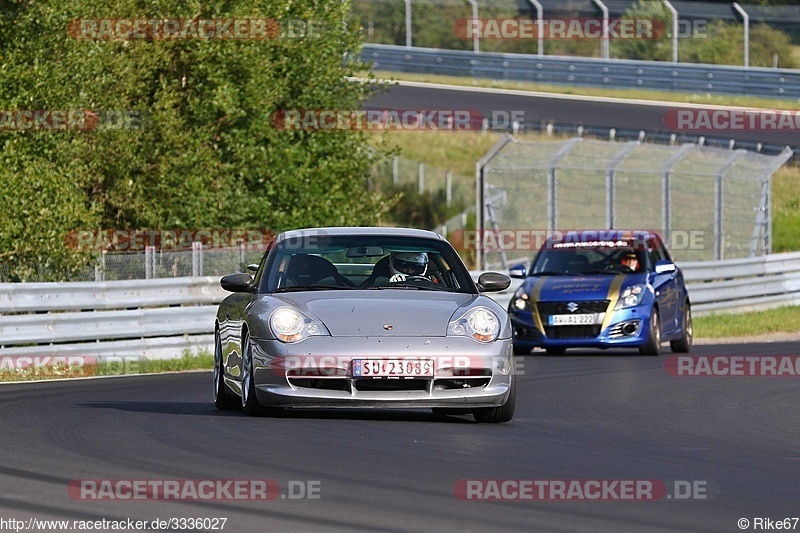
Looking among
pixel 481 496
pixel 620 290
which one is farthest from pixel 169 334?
pixel 481 496

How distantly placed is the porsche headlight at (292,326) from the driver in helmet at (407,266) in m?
1.03

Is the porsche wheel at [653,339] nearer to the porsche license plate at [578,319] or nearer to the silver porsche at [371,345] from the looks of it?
the porsche license plate at [578,319]

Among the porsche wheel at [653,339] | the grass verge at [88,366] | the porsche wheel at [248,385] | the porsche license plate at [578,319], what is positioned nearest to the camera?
the porsche wheel at [248,385]

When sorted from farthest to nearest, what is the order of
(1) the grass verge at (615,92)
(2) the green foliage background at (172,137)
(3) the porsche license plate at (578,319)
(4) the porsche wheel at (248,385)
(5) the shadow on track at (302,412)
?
(1) the grass verge at (615,92)
(2) the green foliage background at (172,137)
(3) the porsche license plate at (578,319)
(5) the shadow on track at (302,412)
(4) the porsche wheel at (248,385)

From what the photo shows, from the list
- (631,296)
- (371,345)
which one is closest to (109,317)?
(631,296)

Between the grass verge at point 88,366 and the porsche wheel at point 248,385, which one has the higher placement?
the porsche wheel at point 248,385

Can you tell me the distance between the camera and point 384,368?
10.2m

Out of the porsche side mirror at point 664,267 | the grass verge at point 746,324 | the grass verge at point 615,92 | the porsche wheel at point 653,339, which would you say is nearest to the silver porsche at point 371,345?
the porsche wheel at point 653,339

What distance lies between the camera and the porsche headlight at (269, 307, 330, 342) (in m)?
10.3

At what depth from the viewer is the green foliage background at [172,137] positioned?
65.3 feet

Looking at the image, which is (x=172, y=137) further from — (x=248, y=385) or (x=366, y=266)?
(x=248, y=385)

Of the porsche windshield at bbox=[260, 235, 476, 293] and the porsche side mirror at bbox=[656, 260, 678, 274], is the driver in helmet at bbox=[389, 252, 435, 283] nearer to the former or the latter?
the porsche windshield at bbox=[260, 235, 476, 293]

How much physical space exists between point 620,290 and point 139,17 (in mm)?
8996

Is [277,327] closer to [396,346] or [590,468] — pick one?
[396,346]
